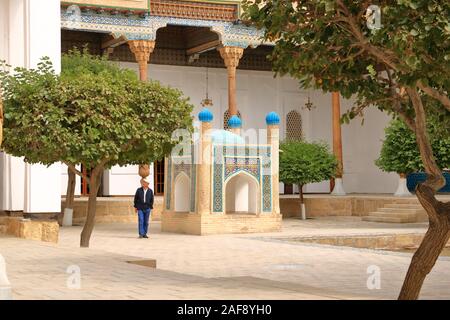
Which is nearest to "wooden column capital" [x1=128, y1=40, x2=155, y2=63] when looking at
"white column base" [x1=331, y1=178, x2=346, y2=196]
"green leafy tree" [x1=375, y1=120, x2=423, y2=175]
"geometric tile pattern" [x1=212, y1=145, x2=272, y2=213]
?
"geometric tile pattern" [x1=212, y1=145, x2=272, y2=213]

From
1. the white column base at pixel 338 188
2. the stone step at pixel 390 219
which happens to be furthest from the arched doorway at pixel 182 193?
the white column base at pixel 338 188

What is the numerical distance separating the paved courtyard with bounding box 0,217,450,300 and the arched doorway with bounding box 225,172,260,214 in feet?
3.40

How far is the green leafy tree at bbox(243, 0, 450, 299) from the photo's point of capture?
20.4 feet

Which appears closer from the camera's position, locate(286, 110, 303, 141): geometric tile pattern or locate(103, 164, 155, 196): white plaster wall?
locate(103, 164, 155, 196): white plaster wall

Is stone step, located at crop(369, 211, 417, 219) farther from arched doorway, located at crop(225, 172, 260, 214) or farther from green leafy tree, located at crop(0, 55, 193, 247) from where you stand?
green leafy tree, located at crop(0, 55, 193, 247)

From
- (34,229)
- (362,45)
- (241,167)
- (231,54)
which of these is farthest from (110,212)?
(362,45)

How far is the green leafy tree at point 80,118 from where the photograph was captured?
35.7 feet

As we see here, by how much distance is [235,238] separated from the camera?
16.6 m

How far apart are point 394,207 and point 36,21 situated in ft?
41.3

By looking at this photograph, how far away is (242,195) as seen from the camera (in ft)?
63.3

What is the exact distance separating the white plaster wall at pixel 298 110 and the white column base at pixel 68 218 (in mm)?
8619

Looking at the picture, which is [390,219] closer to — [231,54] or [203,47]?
[231,54]

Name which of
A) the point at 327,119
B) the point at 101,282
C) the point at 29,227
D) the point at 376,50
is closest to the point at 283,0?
the point at 376,50

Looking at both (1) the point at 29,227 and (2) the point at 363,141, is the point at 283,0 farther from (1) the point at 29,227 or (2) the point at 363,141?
(2) the point at 363,141
